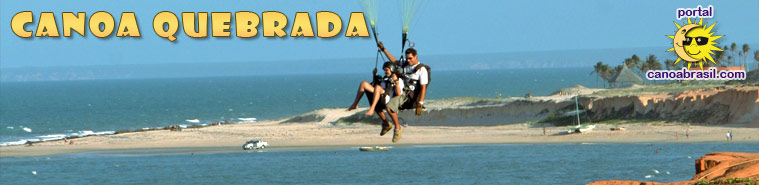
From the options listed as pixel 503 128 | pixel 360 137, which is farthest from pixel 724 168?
pixel 503 128

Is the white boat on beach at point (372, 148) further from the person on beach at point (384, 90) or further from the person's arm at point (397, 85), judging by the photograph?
the person's arm at point (397, 85)

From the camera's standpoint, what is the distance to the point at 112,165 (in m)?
80.4

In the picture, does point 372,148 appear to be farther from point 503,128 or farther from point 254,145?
point 503,128

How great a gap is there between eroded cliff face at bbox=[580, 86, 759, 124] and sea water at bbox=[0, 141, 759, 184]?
28.4 ft

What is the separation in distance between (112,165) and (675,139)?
39.0 m

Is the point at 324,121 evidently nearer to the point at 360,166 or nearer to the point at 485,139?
the point at 485,139

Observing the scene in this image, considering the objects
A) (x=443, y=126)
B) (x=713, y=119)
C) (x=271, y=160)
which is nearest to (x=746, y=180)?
(x=271, y=160)

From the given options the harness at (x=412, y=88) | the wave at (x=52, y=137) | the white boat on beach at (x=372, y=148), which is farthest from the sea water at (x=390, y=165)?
the harness at (x=412, y=88)

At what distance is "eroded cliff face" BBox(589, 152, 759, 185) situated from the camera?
88.0ft

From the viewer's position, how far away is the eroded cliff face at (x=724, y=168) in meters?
26.8

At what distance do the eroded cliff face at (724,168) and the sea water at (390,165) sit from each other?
111 feet

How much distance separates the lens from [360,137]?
9662 cm

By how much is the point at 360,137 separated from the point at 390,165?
2077 centimetres

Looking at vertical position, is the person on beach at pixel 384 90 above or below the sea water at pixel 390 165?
above
